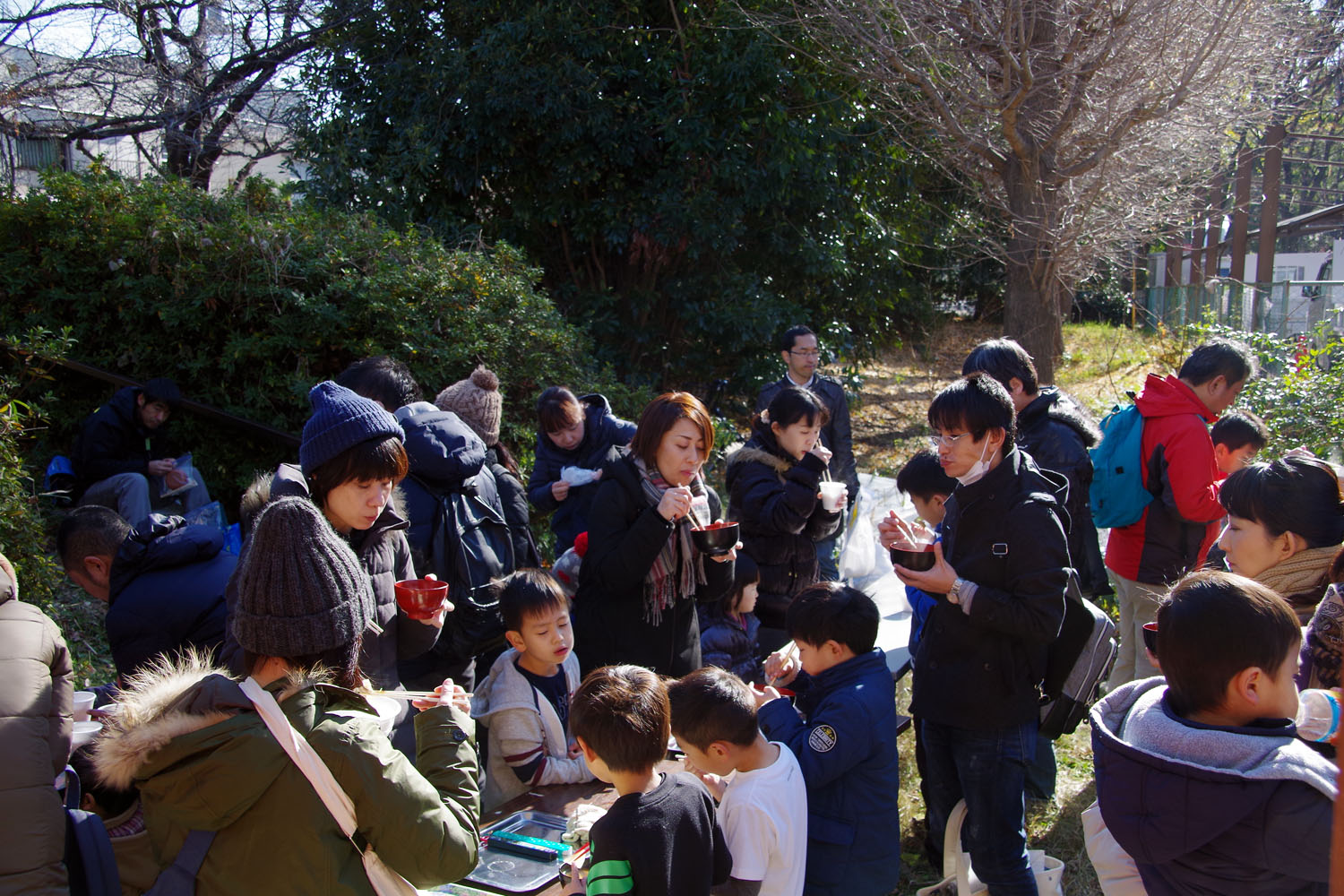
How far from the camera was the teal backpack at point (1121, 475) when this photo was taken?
4.44 metres

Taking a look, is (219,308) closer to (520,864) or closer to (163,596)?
(163,596)

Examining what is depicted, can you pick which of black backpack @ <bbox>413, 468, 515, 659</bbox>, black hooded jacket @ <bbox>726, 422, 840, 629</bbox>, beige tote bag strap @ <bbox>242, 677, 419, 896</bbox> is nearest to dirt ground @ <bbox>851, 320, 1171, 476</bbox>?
black hooded jacket @ <bbox>726, 422, 840, 629</bbox>

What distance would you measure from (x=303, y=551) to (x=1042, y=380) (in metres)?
10.7

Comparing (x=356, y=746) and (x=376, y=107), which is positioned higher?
(x=376, y=107)

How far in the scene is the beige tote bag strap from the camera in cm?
175

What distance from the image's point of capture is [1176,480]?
4262 mm

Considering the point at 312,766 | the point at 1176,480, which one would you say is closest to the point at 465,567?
the point at 312,766

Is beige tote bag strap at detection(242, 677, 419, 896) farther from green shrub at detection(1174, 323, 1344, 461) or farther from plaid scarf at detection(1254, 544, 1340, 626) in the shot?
green shrub at detection(1174, 323, 1344, 461)

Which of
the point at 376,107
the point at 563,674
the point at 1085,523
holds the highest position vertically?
the point at 376,107

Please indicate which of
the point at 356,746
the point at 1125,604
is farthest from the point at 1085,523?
the point at 356,746

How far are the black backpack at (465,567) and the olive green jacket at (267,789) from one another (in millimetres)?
Result: 1638

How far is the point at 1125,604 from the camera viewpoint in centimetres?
471

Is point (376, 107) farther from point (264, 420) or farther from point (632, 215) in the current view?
point (264, 420)

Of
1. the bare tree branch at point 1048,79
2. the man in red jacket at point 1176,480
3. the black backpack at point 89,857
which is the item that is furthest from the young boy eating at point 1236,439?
the bare tree branch at point 1048,79
